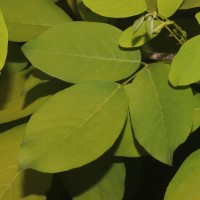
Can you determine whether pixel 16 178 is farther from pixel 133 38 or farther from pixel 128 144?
pixel 133 38

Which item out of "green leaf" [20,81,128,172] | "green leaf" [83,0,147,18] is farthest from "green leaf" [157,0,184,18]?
"green leaf" [20,81,128,172]

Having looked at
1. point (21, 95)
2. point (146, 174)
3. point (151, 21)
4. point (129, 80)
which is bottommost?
point (146, 174)

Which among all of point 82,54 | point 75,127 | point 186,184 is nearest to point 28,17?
point 82,54

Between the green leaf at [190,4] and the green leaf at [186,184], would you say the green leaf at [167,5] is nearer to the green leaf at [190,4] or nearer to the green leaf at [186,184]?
the green leaf at [190,4]

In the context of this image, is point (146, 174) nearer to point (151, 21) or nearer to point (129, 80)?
Result: point (129, 80)

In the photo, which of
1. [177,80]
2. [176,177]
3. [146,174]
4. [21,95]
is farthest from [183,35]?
[146,174]

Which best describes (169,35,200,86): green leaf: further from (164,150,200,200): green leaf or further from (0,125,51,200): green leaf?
(0,125,51,200): green leaf
